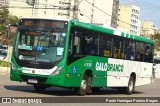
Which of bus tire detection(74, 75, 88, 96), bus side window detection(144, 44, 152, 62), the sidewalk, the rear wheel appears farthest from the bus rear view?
the sidewalk

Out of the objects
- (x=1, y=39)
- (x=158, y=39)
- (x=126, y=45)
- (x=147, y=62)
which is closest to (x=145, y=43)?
(x=147, y=62)

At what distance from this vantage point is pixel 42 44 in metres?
18.1

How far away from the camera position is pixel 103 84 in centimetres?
2131

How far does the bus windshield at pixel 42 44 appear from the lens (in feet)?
59.2

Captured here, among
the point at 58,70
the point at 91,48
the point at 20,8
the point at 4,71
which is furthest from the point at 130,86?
the point at 20,8

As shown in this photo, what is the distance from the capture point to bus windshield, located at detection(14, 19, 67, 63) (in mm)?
18031

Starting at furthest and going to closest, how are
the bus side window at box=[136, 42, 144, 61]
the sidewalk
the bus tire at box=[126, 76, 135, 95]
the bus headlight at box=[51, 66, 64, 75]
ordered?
the sidewalk < the bus side window at box=[136, 42, 144, 61] < the bus tire at box=[126, 76, 135, 95] < the bus headlight at box=[51, 66, 64, 75]

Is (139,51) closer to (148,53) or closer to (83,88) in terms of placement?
(148,53)

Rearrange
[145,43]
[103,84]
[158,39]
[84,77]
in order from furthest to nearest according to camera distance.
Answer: [158,39] < [145,43] < [103,84] < [84,77]

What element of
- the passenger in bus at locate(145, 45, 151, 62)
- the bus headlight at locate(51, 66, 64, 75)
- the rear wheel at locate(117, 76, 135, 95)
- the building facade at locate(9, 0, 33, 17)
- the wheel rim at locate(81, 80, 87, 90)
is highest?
the building facade at locate(9, 0, 33, 17)

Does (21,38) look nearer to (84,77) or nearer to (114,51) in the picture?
(84,77)

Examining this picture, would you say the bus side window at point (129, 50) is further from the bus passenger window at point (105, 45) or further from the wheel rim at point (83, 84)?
the wheel rim at point (83, 84)

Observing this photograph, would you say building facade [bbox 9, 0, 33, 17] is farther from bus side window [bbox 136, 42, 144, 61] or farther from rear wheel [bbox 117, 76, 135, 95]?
rear wheel [bbox 117, 76, 135, 95]

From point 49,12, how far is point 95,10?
16739mm
